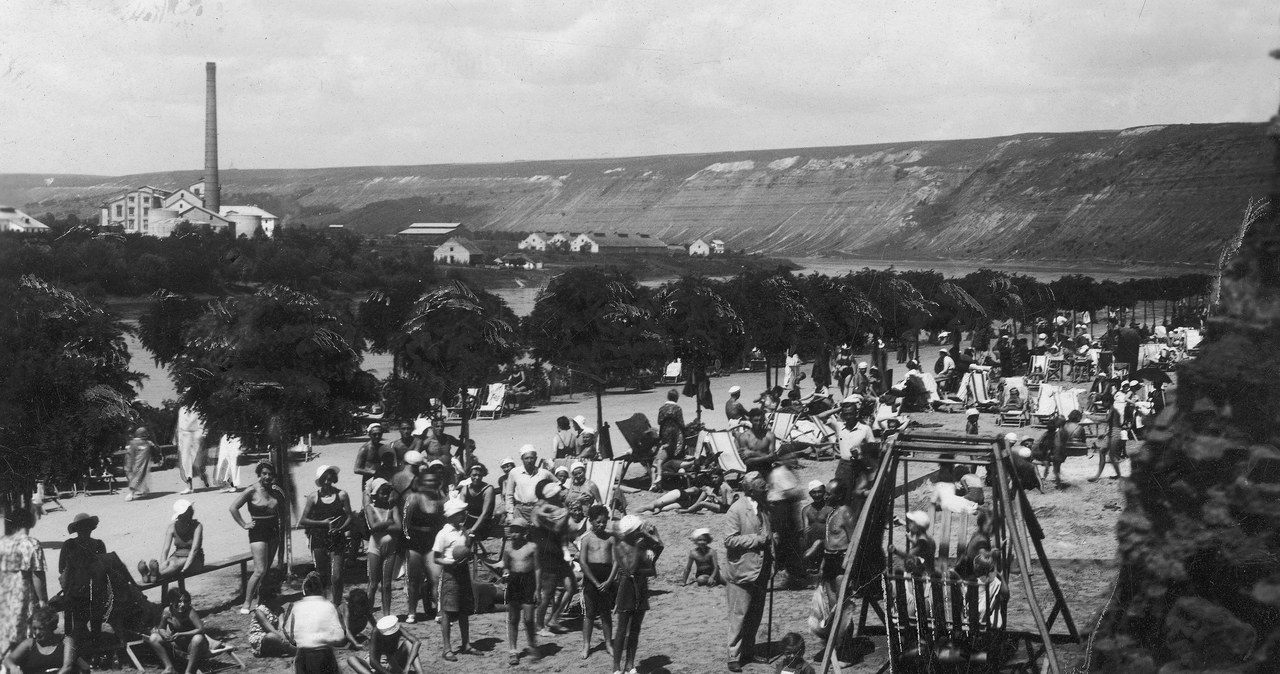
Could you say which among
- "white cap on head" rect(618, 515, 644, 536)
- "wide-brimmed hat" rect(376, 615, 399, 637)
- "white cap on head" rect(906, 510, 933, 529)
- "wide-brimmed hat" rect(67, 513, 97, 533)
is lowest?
"wide-brimmed hat" rect(376, 615, 399, 637)

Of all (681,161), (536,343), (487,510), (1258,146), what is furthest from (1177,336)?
(681,161)

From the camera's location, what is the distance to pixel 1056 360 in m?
25.8

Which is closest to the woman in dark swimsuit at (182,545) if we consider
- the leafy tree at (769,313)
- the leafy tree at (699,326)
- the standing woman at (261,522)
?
the standing woman at (261,522)

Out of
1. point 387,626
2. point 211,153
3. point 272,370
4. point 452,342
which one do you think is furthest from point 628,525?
point 211,153

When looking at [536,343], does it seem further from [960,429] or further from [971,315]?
[971,315]

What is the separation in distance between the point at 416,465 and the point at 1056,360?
1974cm

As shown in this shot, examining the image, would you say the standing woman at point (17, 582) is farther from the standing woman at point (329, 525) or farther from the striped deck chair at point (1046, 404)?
the striped deck chair at point (1046, 404)

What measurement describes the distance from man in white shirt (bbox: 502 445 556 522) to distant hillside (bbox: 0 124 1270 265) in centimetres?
8366

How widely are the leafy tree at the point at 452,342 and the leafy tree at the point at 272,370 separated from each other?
5.49 m

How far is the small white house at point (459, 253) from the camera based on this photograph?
100625 millimetres

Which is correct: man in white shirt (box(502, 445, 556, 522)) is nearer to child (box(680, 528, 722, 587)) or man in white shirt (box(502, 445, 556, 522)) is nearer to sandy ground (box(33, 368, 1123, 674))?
sandy ground (box(33, 368, 1123, 674))

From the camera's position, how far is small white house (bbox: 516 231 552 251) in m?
126

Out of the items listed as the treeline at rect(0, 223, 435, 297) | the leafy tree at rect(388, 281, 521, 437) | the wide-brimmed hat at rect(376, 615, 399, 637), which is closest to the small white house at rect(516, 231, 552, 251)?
the treeline at rect(0, 223, 435, 297)

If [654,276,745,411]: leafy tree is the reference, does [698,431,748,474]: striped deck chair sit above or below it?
below
